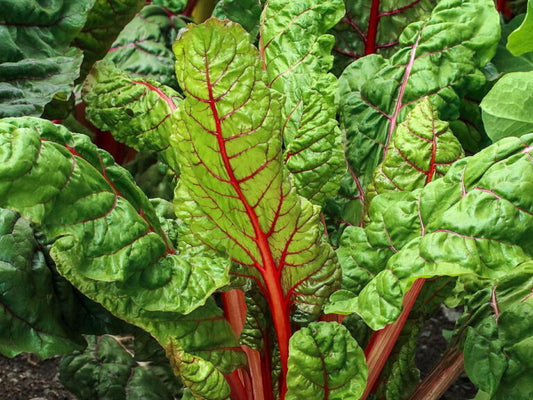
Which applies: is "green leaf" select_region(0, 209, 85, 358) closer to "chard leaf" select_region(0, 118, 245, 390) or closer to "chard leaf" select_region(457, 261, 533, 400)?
"chard leaf" select_region(0, 118, 245, 390)

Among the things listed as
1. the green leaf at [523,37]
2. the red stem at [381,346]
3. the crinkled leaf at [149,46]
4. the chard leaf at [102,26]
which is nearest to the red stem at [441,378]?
the red stem at [381,346]

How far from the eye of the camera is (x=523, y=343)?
0.98 metres

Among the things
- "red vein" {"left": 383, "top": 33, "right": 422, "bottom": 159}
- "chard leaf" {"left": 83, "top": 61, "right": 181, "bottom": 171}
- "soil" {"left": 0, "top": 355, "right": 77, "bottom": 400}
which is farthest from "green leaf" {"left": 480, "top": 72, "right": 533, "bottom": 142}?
"soil" {"left": 0, "top": 355, "right": 77, "bottom": 400}

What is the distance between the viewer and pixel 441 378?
1.15m

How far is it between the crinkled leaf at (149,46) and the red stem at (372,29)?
41 centimetres

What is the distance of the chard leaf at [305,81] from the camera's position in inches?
40.5

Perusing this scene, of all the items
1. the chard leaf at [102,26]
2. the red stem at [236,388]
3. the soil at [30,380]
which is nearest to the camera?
the red stem at [236,388]

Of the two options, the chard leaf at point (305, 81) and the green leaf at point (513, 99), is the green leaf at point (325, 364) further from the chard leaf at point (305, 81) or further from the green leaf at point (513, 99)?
the green leaf at point (513, 99)

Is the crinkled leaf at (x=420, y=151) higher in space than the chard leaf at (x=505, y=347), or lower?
higher

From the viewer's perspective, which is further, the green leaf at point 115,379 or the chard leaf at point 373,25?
the chard leaf at point 373,25

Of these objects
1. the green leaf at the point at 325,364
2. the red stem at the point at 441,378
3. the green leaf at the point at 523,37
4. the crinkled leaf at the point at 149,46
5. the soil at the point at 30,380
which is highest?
the crinkled leaf at the point at 149,46

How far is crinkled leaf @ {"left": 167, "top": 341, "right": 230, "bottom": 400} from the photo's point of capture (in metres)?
0.88

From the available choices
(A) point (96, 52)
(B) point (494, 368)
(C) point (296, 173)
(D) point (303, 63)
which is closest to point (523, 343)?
(B) point (494, 368)

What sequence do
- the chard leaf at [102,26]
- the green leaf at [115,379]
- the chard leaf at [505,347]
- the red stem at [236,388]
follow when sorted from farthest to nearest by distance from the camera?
the chard leaf at [102,26]
the green leaf at [115,379]
the red stem at [236,388]
the chard leaf at [505,347]
